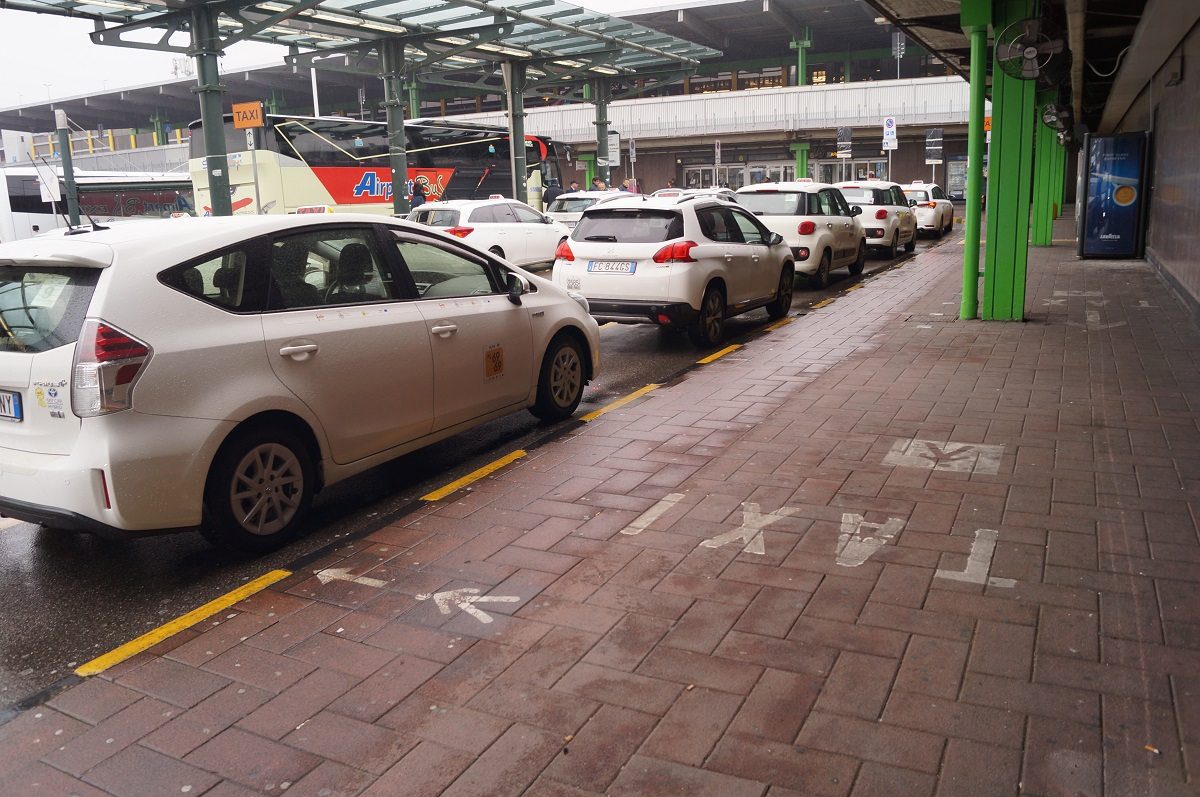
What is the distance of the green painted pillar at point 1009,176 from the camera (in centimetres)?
1079

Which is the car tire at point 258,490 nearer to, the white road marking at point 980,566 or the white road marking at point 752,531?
the white road marking at point 752,531

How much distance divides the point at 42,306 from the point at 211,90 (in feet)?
45.9

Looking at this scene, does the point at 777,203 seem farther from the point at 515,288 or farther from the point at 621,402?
the point at 515,288

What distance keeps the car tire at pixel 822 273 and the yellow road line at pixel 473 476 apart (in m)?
10.6

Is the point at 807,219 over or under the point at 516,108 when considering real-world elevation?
under

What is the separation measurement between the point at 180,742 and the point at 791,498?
331 cm

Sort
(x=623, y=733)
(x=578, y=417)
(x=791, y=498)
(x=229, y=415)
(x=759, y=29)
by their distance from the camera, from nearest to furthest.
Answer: (x=623, y=733)
(x=229, y=415)
(x=791, y=498)
(x=578, y=417)
(x=759, y=29)

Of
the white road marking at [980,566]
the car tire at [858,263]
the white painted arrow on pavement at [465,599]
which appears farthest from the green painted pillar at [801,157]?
the white painted arrow on pavement at [465,599]

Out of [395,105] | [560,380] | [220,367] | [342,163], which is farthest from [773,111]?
[220,367]

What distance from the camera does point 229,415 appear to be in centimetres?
459

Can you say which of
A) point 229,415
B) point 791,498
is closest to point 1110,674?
point 791,498

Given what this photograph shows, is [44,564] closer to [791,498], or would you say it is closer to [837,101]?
[791,498]

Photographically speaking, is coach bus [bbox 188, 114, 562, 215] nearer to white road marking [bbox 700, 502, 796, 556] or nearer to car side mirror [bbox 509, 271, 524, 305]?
car side mirror [bbox 509, 271, 524, 305]

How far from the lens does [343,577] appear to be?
178 inches
